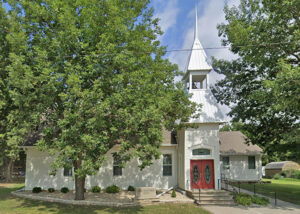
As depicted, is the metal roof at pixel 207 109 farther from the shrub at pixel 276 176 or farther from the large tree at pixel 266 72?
the shrub at pixel 276 176

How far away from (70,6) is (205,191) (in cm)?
1413

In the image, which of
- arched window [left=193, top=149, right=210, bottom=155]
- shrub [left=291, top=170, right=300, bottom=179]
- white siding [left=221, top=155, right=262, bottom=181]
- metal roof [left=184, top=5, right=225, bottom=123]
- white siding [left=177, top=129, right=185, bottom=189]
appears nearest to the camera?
arched window [left=193, top=149, right=210, bottom=155]

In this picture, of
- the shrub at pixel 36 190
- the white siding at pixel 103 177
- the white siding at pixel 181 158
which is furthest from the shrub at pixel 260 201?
the shrub at pixel 36 190

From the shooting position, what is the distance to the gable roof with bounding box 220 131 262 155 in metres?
26.1

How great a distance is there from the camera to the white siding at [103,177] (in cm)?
1900

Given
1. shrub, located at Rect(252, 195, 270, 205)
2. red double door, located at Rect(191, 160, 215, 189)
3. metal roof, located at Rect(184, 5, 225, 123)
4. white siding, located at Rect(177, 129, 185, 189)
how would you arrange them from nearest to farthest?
shrub, located at Rect(252, 195, 270, 205)
red double door, located at Rect(191, 160, 215, 189)
metal roof, located at Rect(184, 5, 225, 123)
white siding, located at Rect(177, 129, 185, 189)

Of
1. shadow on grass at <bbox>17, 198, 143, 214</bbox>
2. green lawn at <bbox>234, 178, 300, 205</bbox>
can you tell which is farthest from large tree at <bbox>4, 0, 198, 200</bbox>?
→ green lawn at <bbox>234, 178, 300, 205</bbox>

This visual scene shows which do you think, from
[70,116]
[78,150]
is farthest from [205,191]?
[70,116]

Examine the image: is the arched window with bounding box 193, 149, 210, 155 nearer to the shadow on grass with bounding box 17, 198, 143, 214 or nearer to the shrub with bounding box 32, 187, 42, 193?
the shadow on grass with bounding box 17, 198, 143, 214

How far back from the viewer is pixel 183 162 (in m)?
17.7

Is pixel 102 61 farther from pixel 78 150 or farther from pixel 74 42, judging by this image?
pixel 78 150

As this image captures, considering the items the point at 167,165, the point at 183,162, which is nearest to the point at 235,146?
the point at 167,165

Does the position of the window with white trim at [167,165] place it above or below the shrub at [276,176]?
above

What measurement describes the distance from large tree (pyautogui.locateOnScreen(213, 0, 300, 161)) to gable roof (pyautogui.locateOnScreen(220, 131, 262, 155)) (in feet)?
24.1
